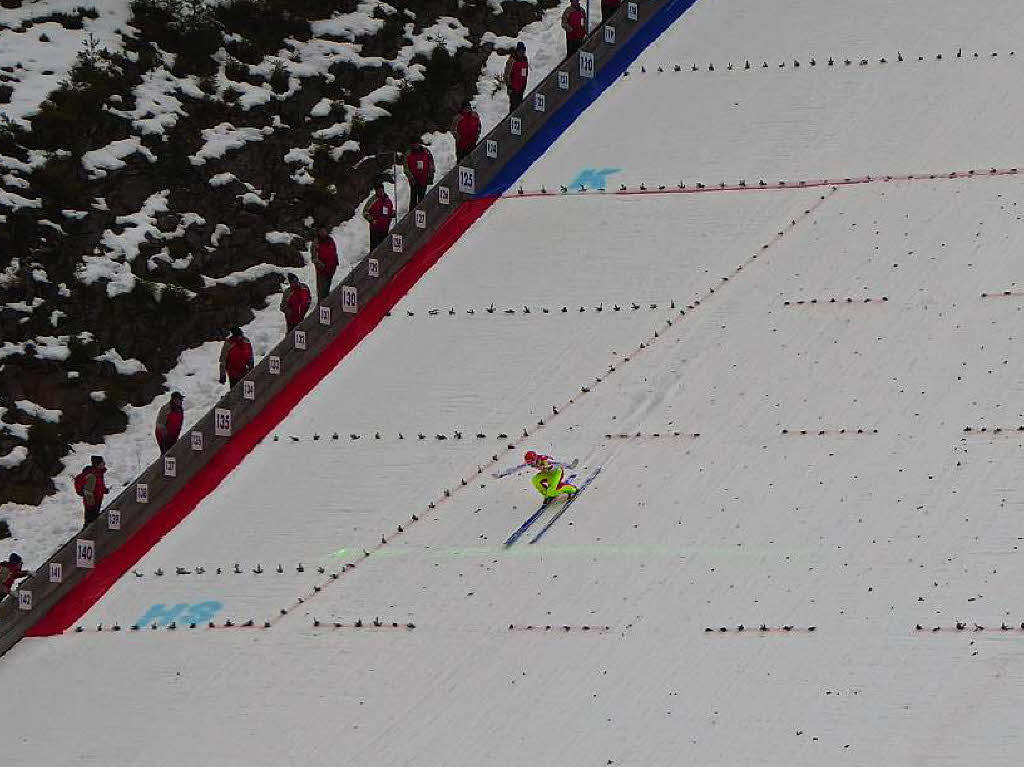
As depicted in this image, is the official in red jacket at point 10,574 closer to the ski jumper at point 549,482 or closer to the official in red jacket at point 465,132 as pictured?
the ski jumper at point 549,482

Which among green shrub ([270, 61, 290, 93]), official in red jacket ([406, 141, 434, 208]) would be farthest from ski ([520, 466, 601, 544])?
green shrub ([270, 61, 290, 93])

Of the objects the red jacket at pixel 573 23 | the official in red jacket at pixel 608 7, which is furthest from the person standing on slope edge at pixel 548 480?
the official in red jacket at pixel 608 7

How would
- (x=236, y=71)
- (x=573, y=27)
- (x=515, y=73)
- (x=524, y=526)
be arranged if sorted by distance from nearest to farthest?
(x=524, y=526)
(x=515, y=73)
(x=573, y=27)
(x=236, y=71)

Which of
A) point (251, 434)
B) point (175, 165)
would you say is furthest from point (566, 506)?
point (175, 165)

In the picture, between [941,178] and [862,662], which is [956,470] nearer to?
[862,662]

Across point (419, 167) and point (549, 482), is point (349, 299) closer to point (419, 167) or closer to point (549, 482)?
point (419, 167)

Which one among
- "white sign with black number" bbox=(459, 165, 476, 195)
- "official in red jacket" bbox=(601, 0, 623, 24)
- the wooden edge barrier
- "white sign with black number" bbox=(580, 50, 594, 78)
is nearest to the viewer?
the wooden edge barrier

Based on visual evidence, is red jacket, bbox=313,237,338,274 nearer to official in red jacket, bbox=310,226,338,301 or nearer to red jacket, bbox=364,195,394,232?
official in red jacket, bbox=310,226,338,301
